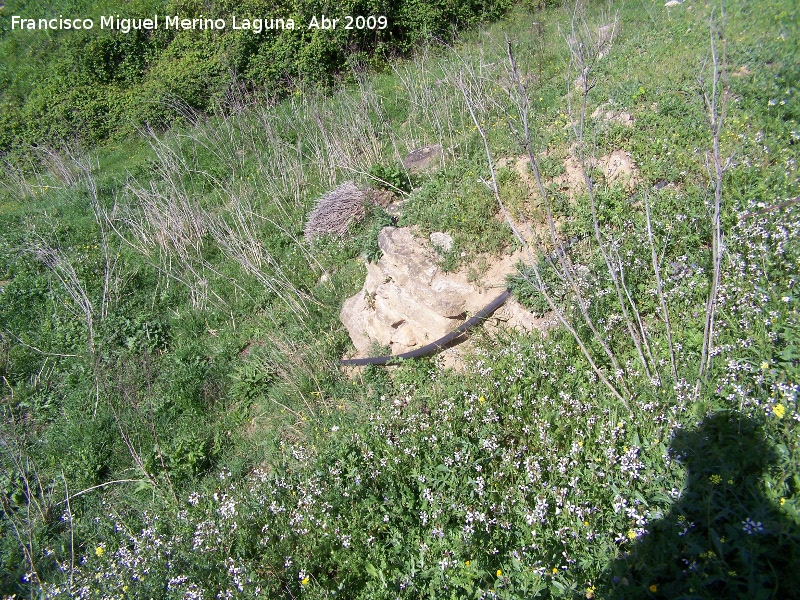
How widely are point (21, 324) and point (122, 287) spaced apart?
1.32 metres

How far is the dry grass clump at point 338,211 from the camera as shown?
21.5 ft

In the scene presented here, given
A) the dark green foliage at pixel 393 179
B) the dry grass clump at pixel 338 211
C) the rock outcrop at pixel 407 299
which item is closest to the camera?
the rock outcrop at pixel 407 299

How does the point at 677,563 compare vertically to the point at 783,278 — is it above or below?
below

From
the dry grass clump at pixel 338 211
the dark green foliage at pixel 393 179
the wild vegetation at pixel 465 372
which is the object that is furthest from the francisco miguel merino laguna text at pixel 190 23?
the dark green foliage at pixel 393 179

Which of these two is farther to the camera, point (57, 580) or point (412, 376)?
point (412, 376)

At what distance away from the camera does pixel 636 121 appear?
5.37m

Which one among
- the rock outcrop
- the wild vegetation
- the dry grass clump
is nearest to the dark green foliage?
the wild vegetation

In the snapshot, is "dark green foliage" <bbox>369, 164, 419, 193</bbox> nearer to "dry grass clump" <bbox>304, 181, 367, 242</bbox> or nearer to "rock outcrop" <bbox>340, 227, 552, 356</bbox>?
"dry grass clump" <bbox>304, 181, 367, 242</bbox>

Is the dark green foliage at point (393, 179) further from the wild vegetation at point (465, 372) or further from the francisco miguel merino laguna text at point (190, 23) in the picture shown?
the francisco miguel merino laguna text at point (190, 23)

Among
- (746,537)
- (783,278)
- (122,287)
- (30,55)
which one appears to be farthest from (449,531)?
(30,55)

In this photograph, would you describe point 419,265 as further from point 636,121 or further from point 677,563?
point 677,563

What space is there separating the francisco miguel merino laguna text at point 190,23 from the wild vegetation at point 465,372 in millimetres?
4380

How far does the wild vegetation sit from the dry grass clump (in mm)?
157

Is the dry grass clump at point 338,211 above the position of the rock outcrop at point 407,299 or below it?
above
